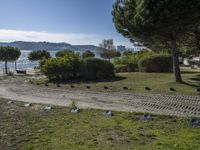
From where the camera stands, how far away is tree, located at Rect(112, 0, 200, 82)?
12.0m

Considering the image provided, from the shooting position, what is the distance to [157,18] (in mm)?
12359

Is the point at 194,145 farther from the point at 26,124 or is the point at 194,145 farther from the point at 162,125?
the point at 26,124

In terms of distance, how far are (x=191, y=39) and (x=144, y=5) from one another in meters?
6.02

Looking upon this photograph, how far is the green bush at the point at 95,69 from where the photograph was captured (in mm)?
18881

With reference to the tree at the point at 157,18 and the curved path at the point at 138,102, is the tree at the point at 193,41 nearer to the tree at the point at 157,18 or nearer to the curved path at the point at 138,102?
the tree at the point at 157,18

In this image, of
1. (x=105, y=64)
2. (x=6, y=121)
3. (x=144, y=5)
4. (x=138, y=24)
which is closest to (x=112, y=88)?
(x=138, y=24)

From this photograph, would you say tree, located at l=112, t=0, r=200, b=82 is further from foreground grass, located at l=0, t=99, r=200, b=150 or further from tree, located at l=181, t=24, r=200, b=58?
foreground grass, located at l=0, t=99, r=200, b=150

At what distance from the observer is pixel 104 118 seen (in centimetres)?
748

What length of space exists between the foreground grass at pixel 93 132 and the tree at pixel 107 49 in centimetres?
3981

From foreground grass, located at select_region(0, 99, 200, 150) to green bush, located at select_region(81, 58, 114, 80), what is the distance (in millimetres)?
10612

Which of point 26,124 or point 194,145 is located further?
point 26,124

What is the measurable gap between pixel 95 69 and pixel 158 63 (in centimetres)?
514

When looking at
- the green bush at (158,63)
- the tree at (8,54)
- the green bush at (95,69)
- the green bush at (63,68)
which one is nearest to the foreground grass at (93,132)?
the green bush at (95,69)

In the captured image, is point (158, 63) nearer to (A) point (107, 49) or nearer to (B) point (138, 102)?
(B) point (138, 102)
